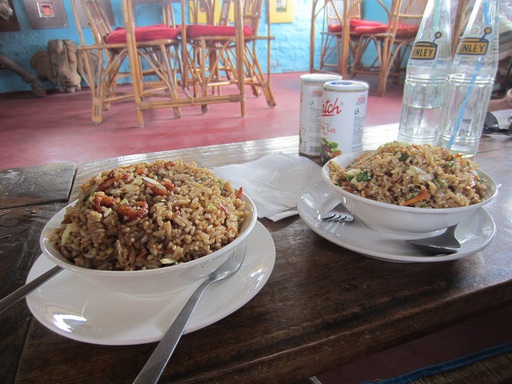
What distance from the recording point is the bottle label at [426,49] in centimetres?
86

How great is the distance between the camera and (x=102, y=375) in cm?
33

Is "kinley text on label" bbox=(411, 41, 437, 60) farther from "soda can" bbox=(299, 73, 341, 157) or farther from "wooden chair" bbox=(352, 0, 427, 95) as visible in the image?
"wooden chair" bbox=(352, 0, 427, 95)

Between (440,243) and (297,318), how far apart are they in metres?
0.22

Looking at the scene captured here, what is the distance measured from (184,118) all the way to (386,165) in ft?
9.05

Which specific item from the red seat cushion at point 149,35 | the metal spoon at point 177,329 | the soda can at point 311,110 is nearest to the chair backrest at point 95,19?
the red seat cushion at point 149,35

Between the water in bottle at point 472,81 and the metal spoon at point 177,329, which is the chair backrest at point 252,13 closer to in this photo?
the water in bottle at point 472,81

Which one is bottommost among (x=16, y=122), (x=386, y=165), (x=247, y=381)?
(x=16, y=122)

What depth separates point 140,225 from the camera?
0.39 m

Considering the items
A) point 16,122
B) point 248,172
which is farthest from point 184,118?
point 248,172

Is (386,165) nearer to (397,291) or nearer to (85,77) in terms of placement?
(397,291)

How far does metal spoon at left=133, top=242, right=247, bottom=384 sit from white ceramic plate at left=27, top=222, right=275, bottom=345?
0.01 m

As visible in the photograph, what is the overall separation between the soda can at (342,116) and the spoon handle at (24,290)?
0.59 m

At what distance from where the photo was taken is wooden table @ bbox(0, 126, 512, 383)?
0.34 metres

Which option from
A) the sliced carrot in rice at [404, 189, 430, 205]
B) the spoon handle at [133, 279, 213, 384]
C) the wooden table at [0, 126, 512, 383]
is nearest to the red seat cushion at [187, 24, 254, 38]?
the wooden table at [0, 126, 512, 383]
